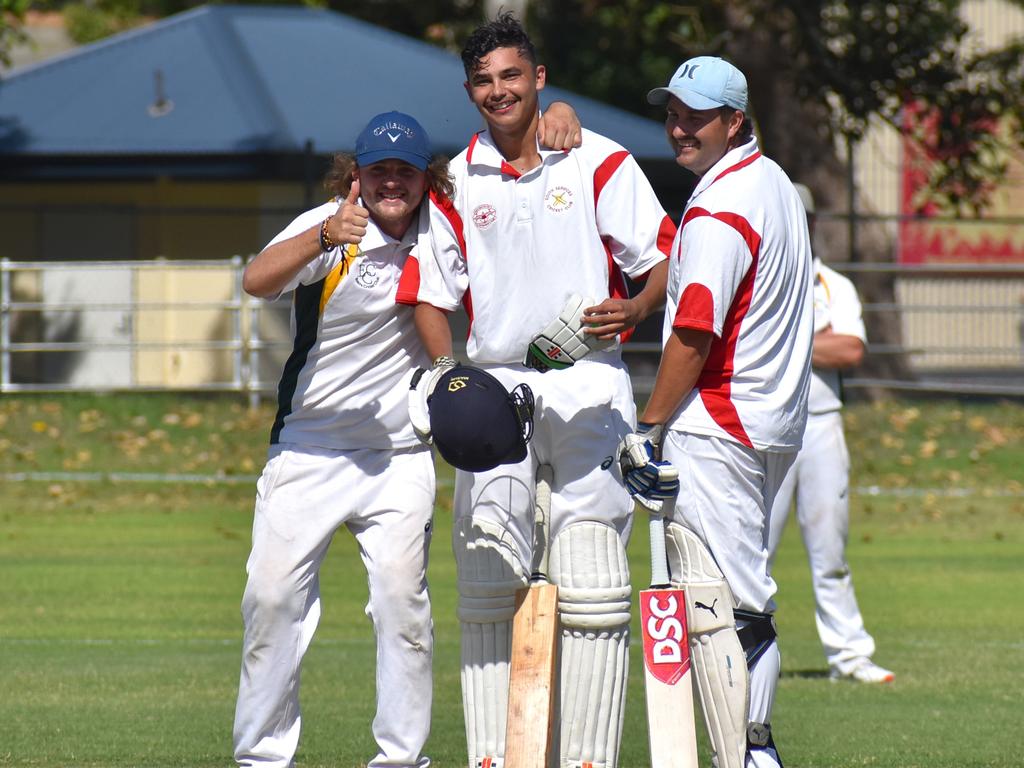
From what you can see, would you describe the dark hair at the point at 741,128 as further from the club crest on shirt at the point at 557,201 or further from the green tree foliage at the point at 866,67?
the green tree foliage at the point at 866,67

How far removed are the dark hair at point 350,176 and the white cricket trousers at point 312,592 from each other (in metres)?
0.94

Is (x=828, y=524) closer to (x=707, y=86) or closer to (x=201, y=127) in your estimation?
(x=707, y=86)

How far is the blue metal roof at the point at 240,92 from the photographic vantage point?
74.8 feet

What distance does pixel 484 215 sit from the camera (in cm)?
578

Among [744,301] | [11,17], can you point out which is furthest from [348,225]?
[11,17]

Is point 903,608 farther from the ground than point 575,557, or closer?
closer

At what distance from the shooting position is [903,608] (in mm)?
11133

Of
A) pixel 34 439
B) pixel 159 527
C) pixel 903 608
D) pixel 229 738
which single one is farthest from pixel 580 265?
pixel 34 439

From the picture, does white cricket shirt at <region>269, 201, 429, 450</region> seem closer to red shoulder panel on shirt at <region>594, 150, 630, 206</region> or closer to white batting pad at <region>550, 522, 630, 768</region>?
red shoulder panel on shirt at <region>594, 150, 630, 206</region>

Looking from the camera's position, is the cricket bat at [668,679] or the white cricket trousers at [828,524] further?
the white cricket trousers at [828,524]

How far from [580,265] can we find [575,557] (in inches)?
38.5

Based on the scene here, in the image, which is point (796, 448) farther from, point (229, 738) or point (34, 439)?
point (34, 439)

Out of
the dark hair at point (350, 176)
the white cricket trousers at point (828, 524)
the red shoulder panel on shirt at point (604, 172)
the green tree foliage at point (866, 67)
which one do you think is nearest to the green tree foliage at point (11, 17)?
the green tree foliage at point (866, 67)

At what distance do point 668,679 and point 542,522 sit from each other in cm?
68
